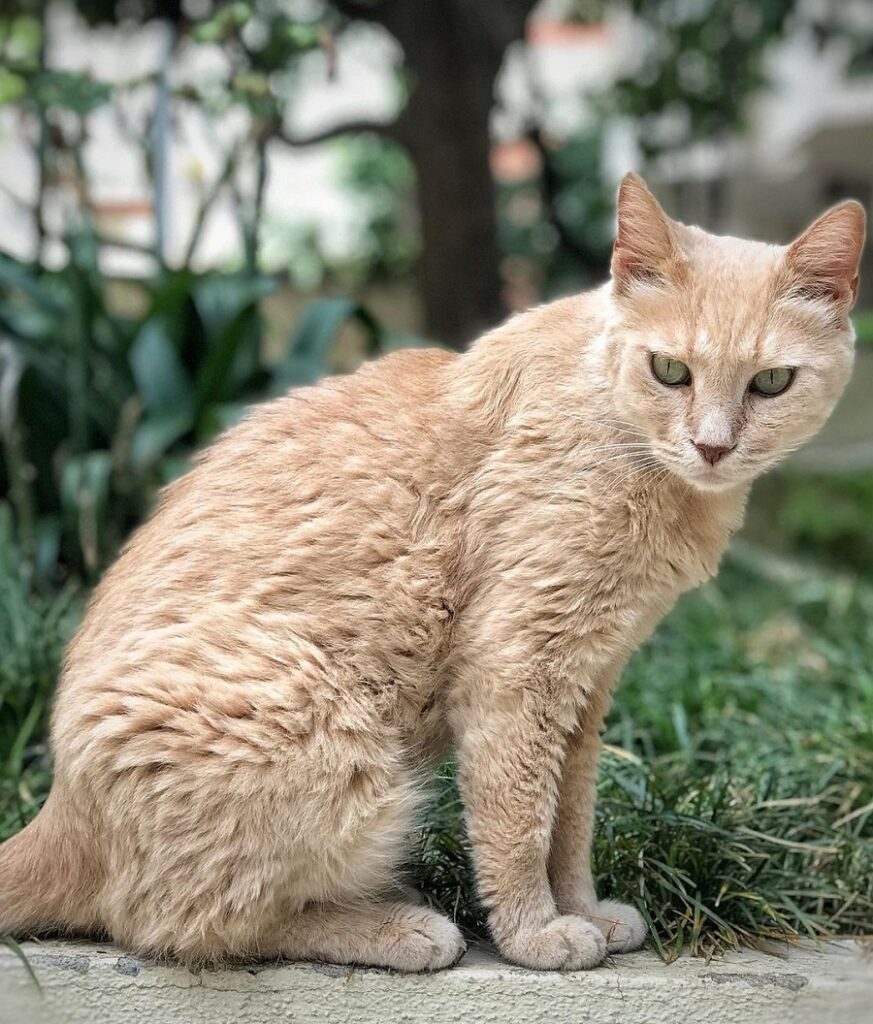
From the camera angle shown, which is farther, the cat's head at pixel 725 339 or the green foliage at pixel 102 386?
the green foliage at pixel 102 386

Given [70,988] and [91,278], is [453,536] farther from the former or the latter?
[91,278]

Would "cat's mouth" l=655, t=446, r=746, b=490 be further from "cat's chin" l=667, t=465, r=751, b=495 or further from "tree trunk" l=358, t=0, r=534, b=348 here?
"tree trunk" l=358, t=0, r=534, b=348

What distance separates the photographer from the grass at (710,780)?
2568 millimetres

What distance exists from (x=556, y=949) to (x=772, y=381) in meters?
1.18

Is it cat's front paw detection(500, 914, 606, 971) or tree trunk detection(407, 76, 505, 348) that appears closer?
cat's front paw detection(500, 914, 606, 971)

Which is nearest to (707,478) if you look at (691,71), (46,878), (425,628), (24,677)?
(425,628)

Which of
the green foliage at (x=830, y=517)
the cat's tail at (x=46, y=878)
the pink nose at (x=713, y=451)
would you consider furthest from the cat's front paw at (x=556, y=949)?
the green foliage at (x=830, y=517)


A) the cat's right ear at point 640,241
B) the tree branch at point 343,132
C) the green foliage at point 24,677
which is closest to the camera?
the cat's right ear at point 640,241

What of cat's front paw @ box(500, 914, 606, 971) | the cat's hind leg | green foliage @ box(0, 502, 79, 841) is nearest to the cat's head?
cat's front paw @ box(500, 914, 606, 971)

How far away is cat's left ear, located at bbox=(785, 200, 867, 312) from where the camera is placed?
2.22 metres

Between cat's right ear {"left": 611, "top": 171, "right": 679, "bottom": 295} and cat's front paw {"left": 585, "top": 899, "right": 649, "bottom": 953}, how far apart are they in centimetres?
129

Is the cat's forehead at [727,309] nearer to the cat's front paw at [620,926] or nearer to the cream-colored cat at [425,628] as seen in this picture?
the cream-colored cat at [425,628]

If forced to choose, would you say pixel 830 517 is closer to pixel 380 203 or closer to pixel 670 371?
pixel 380 203

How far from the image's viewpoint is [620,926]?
2.39 metres
